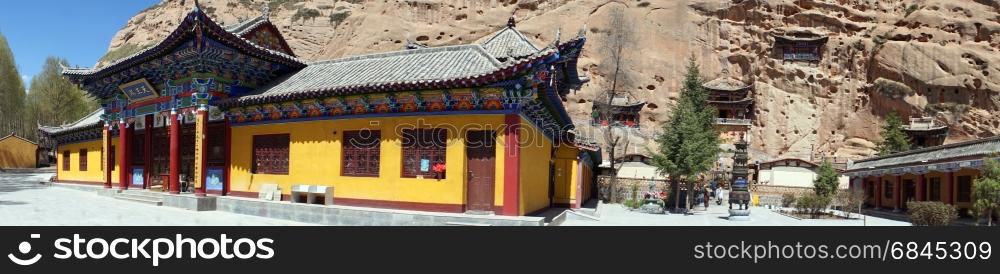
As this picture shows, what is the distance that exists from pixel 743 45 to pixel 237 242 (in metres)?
47.4

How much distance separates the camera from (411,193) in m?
11.3

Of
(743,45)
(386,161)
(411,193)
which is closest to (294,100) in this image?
(386,161)

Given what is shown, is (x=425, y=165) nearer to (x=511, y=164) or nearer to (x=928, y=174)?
(x=511, y=164)

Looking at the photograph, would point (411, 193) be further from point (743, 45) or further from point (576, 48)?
point (743, 45)

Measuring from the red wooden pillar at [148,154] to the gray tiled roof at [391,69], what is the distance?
4.97m

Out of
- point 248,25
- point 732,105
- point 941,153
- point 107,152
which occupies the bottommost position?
point 107,152

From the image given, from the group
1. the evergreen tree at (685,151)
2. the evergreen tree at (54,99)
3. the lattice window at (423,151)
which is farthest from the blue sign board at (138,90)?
the evergreen tree at (54,99)

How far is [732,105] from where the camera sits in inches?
1786

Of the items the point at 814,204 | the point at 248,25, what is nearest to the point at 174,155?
the point at 248,25

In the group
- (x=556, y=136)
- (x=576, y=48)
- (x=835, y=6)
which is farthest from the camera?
(x=835, y=6)

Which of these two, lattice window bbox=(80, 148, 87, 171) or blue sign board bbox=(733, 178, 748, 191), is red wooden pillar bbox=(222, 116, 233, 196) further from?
blue sign board bbox=(733, 178, 748, 191)

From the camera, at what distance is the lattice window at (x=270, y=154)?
1323 cm

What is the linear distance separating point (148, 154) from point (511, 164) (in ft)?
40.2

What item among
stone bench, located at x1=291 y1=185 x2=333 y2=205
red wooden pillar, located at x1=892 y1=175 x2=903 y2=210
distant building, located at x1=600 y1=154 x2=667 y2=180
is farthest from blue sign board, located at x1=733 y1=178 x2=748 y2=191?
distant building, located at x1=600 y1=154 x2=667 y2=180
